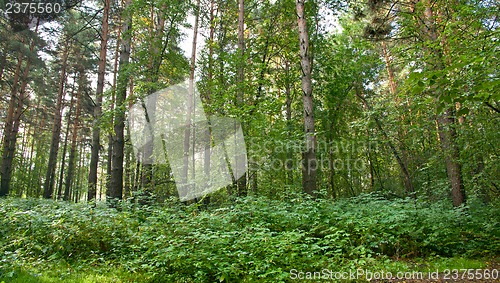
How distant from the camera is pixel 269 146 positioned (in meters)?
11.1

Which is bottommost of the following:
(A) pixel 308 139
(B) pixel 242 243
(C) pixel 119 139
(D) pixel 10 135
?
(B) pixel 242 243

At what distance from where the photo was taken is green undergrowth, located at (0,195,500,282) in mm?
4449

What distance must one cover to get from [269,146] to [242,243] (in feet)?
21.3

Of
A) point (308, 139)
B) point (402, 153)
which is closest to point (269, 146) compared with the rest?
point (308, 139)

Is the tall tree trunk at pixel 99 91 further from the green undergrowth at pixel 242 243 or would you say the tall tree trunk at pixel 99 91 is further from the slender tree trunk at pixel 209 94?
the green undergrowth at pixel 242 243

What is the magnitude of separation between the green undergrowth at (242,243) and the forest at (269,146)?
4cm

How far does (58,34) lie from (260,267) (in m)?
18.8

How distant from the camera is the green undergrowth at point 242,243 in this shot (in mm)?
4449

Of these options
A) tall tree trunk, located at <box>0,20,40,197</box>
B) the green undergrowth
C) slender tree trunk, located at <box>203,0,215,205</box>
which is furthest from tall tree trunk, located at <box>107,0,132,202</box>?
tall tree trunk, located at <box>0,20,40,197</box>

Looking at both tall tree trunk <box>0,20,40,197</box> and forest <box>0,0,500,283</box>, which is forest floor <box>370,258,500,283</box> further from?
tall tree trunk <box>0,20,40,197</box>

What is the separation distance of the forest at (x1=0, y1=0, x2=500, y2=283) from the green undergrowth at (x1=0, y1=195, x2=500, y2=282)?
42mm

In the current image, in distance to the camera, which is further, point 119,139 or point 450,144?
point 119,139

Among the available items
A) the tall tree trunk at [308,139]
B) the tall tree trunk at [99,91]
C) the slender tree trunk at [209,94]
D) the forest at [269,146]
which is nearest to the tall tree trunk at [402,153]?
the forest at [269,146]

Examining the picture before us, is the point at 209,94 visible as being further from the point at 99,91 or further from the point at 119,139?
the point at 119,139
